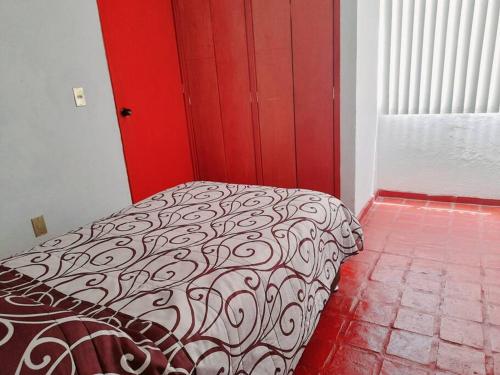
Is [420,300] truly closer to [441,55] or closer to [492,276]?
[492,276]

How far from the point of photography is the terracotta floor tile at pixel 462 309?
169 cm

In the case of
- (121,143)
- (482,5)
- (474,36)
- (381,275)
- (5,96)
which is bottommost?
(381,275)

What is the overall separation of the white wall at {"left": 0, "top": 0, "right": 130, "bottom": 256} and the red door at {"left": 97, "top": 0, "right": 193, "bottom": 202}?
0.41 feet

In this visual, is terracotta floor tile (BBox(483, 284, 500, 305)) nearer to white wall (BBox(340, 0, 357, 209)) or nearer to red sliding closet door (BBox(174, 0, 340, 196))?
white wall (BBox(340, 0, 357, 209))

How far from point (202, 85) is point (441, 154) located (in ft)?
7.63

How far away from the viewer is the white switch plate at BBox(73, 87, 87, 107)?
7.99 feet

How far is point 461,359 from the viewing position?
144 cm

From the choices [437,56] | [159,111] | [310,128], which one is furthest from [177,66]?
[437,56]

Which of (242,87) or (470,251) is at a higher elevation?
(242,87)

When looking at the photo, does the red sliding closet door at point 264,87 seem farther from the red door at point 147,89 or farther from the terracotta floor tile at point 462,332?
the terracotta floor tile at point 462,332

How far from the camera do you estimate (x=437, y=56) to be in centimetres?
282

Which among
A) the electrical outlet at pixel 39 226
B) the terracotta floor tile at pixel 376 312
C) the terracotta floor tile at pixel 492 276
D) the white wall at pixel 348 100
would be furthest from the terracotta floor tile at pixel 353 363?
the electrical outlet at pixel 39 226

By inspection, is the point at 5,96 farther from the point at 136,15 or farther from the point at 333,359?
the point at 333,359

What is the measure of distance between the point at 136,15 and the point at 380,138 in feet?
8.12
